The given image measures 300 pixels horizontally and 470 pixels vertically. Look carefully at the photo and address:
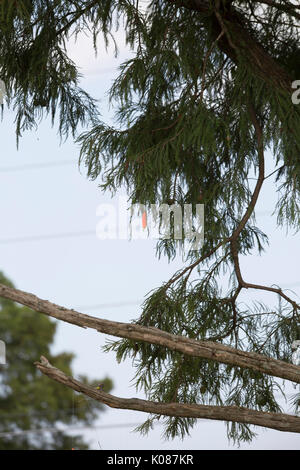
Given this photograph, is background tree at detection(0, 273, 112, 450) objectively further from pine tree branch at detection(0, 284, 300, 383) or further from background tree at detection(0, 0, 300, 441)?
pine tree branch at detection(0, 284, 300, 383)

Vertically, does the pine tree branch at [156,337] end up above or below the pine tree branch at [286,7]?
below

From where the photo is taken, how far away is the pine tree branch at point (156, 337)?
1085mm

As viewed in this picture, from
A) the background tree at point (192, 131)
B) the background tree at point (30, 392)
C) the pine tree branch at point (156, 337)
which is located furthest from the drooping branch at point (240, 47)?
the background tree at point (30, 392)

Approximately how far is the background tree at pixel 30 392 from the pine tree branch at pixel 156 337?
33.0 inches

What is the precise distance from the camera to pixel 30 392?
6.97 ft

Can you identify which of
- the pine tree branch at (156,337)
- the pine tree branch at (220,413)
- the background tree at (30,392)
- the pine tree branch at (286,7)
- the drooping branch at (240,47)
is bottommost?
the background tree at (30,392)

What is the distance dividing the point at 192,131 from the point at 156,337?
0.38m

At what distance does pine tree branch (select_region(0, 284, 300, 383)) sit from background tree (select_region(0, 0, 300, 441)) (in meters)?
0.16

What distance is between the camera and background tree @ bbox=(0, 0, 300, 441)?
1.33 metres

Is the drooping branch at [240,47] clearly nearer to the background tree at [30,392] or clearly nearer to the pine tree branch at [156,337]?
the pine tree branch at [156,337]

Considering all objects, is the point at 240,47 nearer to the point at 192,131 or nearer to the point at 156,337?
the point at 192,131

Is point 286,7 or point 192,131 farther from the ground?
point 286,7

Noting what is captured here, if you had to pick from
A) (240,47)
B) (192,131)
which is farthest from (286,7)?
(192,131)
